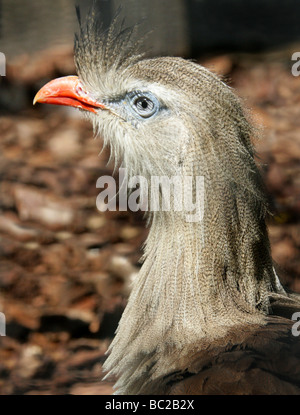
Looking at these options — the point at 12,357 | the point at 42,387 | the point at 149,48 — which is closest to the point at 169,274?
the point at 149,48

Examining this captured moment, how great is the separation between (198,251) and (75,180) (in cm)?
161

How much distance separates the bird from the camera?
122cm

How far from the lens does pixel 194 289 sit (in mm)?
1275

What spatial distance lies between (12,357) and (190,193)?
1.28 metres

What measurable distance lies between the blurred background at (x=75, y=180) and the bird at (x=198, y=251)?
0.51 meters

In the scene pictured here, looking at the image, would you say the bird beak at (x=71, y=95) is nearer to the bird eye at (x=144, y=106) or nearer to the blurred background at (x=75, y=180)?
the bird eye at (x=144, y=106)

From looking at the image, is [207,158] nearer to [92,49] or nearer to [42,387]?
[92,49]

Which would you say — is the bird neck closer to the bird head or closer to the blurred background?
the bird head

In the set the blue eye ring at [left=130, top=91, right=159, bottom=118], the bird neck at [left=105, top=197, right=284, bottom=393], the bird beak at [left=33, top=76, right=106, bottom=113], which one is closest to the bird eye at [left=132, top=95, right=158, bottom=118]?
the blue eye ring at [left=130, top=91, right=159, bottom=118]

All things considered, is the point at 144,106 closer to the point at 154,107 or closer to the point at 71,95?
the point at 154,107

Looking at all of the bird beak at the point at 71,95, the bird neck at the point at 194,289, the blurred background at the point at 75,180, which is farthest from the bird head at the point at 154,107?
the blurred background at the point at 75,180

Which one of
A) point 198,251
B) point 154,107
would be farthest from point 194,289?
point 154,107

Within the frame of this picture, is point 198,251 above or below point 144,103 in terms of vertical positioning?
below

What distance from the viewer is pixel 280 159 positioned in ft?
9.01
